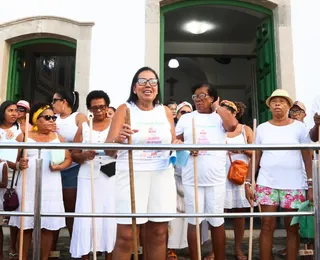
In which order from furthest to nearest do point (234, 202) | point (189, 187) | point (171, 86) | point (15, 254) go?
point (171, 86) < point (234, 202) < point (15, 254) < point (189, 187)

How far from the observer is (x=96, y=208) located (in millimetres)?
3594

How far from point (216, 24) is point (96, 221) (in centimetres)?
610

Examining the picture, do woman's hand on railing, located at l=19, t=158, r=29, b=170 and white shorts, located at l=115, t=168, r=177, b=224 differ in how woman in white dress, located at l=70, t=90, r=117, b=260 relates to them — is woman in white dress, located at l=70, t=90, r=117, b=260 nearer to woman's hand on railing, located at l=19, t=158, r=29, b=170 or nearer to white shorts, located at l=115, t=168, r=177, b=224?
woman's hand on railing, located at l=19, t=158, r=29, b=170

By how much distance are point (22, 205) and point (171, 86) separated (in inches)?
409

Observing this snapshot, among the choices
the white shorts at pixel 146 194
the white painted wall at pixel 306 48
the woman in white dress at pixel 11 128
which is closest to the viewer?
the white shorts at pixel 146 194

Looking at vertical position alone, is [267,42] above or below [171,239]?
above

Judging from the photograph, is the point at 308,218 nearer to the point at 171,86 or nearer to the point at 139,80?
the point at 139,80

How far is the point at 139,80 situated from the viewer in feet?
9.36

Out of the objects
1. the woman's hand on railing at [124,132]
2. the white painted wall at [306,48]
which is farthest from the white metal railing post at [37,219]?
the white painted wall at [306,48]

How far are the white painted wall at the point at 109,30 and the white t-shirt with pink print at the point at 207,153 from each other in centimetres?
221

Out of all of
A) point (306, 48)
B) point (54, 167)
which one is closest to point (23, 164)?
point (54, 167)

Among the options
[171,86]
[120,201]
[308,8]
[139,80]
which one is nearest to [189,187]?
[120,201]

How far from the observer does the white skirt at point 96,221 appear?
140 inches

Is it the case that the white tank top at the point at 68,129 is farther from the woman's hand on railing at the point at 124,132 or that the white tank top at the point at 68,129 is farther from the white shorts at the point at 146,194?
the woman's hand on railing at the point at 124,132
